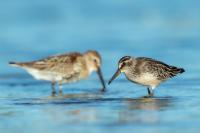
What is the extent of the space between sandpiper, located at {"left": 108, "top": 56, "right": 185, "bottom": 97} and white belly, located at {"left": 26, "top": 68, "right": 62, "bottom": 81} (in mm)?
1564

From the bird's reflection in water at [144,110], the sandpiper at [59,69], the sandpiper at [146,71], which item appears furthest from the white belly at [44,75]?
the bird's reflection in water at [144,110]

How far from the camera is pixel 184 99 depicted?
14.7 m

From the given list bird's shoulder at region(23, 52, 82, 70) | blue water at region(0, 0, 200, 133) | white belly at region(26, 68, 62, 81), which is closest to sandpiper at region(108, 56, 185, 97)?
blue water at region(0, 0, 200, 133)

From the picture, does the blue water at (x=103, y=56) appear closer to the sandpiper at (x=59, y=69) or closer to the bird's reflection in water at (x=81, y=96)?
the bird's reflection in water at (x=81, y=96)

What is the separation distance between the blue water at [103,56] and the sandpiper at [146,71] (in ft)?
0.83

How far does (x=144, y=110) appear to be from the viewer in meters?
13.3

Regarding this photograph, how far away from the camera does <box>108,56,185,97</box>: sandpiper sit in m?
16.0

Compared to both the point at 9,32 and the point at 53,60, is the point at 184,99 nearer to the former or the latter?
the point at 53,60

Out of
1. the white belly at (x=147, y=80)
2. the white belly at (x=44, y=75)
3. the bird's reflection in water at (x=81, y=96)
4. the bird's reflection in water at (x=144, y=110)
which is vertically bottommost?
the bird's reflection in water at (x=144, y=110)

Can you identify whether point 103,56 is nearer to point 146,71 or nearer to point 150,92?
point 146,71

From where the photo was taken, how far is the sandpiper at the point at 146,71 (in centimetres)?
1605

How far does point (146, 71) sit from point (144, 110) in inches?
115

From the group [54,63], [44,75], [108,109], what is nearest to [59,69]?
[54,63]

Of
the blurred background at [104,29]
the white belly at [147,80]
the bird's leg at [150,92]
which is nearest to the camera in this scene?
the bird's leg at [150,92]
